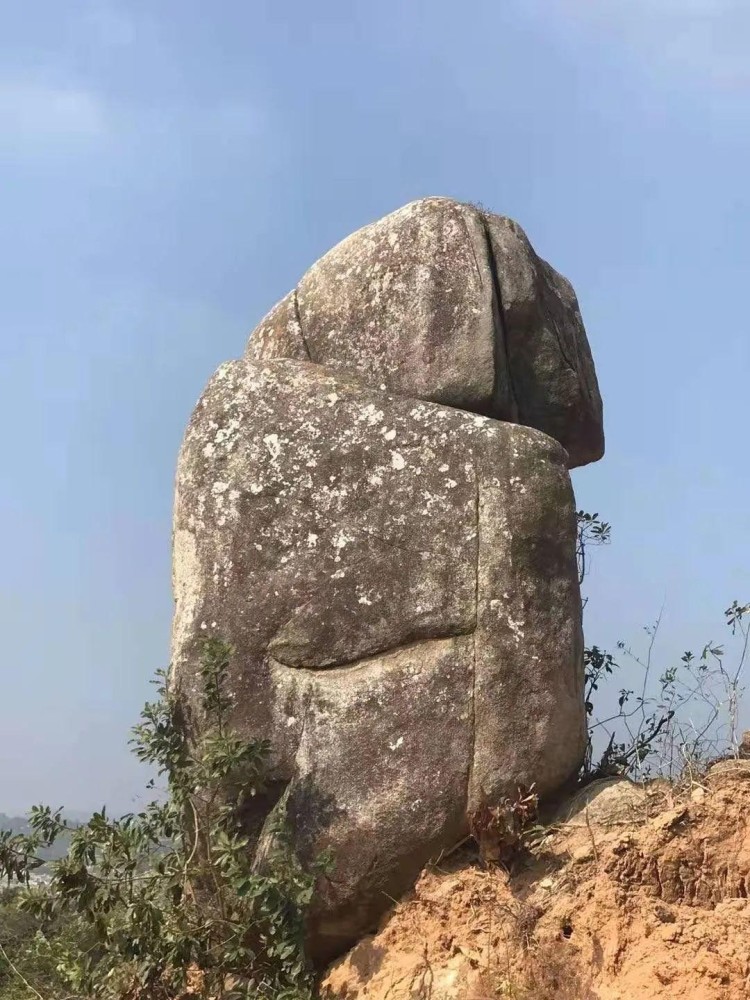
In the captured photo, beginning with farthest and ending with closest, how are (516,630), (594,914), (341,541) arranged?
1. (341,541)
2. (516,630)
3. (594,914)

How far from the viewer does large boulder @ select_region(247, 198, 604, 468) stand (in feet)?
24.1

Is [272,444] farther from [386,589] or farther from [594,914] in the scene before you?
[594,914]

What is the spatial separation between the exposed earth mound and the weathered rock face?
0.31 m

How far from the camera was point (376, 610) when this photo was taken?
6695mm

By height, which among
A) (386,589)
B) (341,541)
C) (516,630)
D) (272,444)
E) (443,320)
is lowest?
(516,630)

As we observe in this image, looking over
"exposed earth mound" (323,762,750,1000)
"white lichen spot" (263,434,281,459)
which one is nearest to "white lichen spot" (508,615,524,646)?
"exposed earth mound" (323,762,750,1000)

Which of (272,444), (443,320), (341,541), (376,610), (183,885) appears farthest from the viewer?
(443,320)

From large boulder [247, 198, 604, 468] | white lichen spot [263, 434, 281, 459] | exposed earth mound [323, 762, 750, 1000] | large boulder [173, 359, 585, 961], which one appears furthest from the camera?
large boulder [247, 198, 604, 468]

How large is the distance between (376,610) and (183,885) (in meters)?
1.93

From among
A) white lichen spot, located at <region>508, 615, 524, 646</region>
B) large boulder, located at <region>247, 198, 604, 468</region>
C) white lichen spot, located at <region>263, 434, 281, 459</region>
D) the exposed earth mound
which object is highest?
large boulder, located at <region>247, 198, 604, 468</region>

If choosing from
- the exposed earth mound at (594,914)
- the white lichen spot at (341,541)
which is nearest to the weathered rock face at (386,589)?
the white lichen spot at (341,541)

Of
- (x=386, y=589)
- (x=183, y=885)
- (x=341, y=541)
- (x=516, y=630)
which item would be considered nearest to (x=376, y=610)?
(x=386, y=589)

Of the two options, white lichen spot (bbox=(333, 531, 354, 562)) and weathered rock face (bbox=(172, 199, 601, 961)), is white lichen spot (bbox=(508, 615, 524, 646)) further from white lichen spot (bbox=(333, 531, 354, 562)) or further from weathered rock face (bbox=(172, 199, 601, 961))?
white lichen spot (bbox=(333, 531, 354, 562))

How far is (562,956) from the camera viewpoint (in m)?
5.63
